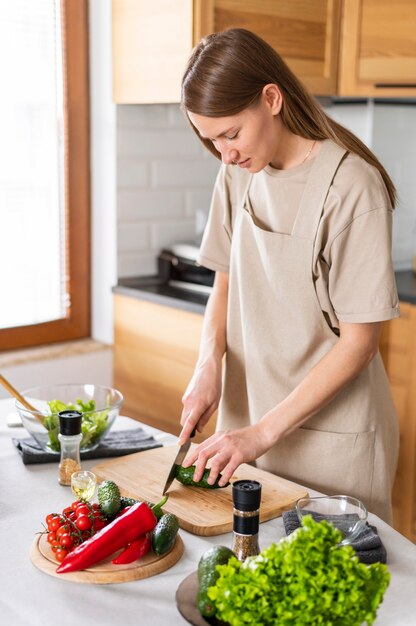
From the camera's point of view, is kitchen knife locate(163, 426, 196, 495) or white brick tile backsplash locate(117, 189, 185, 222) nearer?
kitchen knife locate(163, 426, 196, 495)

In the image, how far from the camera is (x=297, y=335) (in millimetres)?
1854

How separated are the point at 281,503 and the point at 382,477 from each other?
1.36ft

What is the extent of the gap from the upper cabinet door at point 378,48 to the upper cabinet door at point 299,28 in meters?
0.05

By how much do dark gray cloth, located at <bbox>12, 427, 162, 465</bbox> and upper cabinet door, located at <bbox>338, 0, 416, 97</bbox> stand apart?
1.58 meters

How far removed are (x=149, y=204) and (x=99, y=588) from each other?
7.16 feet

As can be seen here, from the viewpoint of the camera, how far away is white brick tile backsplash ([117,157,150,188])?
3.19 meters

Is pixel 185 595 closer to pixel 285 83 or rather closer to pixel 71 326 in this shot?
pixel 285 83

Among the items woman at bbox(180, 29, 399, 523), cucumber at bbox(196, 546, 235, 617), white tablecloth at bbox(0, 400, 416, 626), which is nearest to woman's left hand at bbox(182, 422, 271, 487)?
woman at bbox(180, 29, 399, 523)

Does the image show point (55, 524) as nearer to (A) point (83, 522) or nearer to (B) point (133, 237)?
(A) point (83, 522)

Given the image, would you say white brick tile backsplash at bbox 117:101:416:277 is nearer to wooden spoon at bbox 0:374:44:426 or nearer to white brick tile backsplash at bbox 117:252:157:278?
white brick tile backsplash at bbox 117:252:157:278

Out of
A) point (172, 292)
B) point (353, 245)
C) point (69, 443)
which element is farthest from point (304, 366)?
point (172, 292)

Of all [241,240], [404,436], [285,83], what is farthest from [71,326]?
[285,83]

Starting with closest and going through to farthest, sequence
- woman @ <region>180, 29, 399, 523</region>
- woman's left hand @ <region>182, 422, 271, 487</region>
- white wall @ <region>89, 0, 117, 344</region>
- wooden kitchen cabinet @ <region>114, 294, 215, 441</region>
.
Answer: woman's left hand @ <region>182, 422, 271, 487</region>
woman @ <region>180, 29, 399, 523</region>
wooden kitchen cabinet @ <region>114, 294, 215, 441</region>
white wall @ <region>89, 0, 117, 344</region>

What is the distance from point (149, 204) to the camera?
3.31 meters
